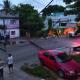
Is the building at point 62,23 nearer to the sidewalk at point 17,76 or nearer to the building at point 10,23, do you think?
the building at point 10,23

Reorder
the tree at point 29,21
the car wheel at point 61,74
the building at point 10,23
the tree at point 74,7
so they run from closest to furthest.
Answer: the car wheel at point 61,74
the tree at point 74,7
the tree at point 29,21
the building at point 10,23

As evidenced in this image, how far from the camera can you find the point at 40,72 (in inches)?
922

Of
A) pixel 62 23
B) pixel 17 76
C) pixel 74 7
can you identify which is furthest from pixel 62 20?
pixel 17 76

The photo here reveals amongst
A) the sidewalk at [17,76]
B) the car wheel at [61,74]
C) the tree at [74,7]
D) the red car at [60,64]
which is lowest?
the sidewalk at [17,76]

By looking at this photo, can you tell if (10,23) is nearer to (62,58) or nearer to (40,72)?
(62,58)

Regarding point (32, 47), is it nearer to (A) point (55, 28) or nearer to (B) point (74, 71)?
(B) point (74, 71)

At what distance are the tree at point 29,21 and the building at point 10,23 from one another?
3.75 feet

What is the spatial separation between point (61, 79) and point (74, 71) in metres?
1.03

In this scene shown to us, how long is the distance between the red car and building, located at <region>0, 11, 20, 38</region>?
37164 millimetres

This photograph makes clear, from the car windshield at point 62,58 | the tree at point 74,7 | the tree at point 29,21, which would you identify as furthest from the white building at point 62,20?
the car windshield at point 62,58

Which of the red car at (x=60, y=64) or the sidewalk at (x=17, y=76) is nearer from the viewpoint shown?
the sidewalk at (x=17, y=76)

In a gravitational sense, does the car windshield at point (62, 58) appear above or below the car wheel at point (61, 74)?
above

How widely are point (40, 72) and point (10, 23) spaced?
42.9m

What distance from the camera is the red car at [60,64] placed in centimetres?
2302
